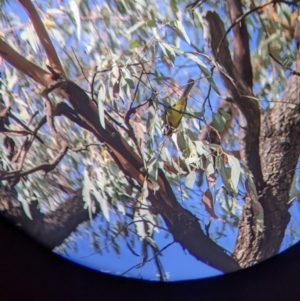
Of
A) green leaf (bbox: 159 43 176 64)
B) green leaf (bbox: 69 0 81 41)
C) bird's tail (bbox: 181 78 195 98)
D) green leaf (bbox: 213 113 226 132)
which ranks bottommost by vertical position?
green leaf (bbox: 213 113 226 132)

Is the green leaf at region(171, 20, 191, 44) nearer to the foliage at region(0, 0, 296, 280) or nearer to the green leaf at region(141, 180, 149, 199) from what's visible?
the foliage at region(0, 0, 296, 280)

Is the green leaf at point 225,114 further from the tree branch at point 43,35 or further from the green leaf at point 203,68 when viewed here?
the tree branch at point 43,35

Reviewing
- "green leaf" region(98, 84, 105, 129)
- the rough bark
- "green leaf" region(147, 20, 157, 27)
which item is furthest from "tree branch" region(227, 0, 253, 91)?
"green leaf" region(98, 84, 105, 129)

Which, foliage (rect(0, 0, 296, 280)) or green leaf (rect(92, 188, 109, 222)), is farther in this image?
green leaf (rect(92, 188, 109, 222))

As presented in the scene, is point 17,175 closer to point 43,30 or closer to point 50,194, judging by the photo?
point 50,194

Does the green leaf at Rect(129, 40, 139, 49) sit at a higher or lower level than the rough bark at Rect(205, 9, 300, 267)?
higher

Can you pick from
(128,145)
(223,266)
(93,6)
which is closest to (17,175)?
(128,145)

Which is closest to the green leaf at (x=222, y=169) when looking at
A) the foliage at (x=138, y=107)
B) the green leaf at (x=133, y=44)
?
the foliage at (x=138, y=107)
